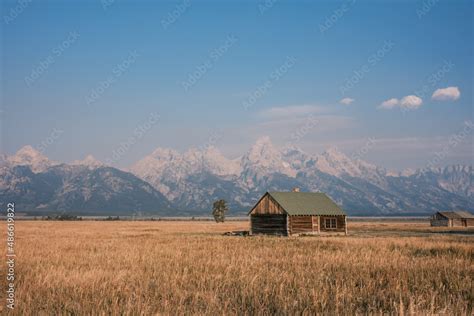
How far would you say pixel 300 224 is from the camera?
5384 centimetres

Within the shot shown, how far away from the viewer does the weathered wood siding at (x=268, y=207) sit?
54.5m

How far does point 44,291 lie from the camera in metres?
11.4

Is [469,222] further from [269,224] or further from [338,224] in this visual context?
[269,224]

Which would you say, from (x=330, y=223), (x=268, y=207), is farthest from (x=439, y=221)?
(x=268, y=207)

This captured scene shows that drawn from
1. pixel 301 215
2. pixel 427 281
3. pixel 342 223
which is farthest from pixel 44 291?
pixel 342 223

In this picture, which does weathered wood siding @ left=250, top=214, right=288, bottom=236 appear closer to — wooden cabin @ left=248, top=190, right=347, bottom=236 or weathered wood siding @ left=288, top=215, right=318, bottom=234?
wooden cabin @ left=248, top=190, right=347, bottom=236

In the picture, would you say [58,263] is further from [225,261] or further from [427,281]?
[427,281]

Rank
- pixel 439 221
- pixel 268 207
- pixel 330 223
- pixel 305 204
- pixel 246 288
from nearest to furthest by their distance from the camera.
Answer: pixel 246 288, pixel 268 207, pixel 330 223, pixel 305 204, pixel 439 221

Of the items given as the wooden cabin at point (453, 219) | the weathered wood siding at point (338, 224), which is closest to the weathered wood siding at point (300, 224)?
the weathered wood siding at point (338, 224)

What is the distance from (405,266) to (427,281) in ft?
10.3

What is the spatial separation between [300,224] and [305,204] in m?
3.54

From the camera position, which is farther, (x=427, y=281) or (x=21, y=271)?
(x=21, y=271)

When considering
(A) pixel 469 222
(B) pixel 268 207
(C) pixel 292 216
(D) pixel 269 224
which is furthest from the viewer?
(A) pixel 469 222

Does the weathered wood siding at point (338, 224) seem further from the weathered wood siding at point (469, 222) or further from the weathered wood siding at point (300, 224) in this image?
the weathered wood siding at point (469, 222)
